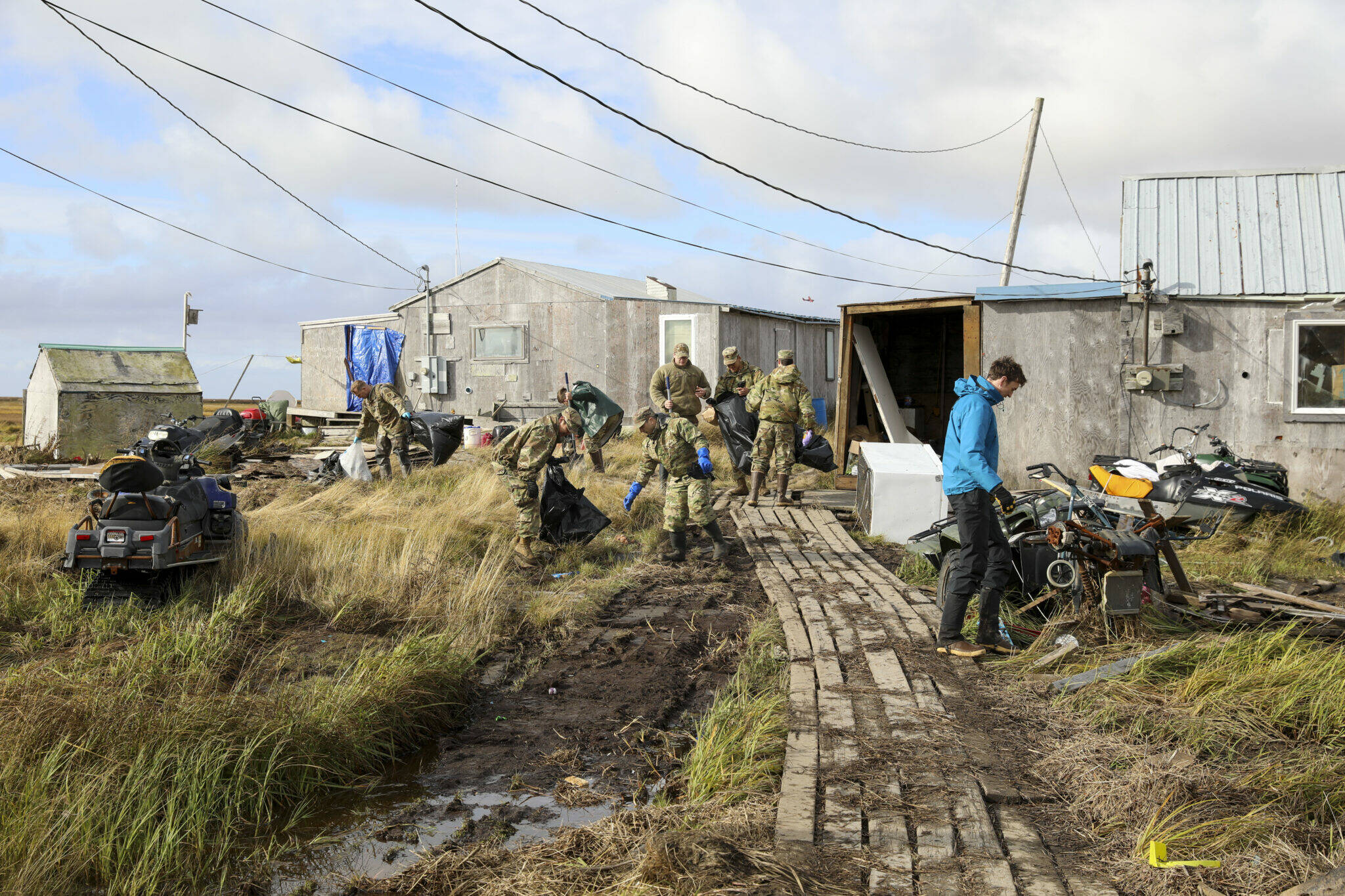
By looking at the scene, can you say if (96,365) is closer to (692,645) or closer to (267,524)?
(267,524)

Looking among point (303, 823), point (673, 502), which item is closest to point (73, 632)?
point (303, 823)

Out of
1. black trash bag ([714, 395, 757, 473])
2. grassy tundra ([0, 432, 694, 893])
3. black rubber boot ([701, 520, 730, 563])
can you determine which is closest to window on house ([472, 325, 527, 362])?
black trash bag ([714, 395, 757, 473])

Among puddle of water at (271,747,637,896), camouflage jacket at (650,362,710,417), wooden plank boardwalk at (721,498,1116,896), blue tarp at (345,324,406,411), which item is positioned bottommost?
puddle of water at (271,747,637,896)

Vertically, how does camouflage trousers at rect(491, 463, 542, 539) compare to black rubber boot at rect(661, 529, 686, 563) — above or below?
above

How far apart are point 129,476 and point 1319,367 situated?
11403mm

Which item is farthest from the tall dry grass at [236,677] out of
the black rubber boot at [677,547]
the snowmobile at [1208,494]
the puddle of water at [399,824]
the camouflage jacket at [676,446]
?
the snowmobile at [1208,494]

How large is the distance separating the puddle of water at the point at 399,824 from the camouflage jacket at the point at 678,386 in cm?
804

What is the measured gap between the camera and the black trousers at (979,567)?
5246 mm

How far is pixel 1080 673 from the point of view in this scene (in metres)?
4.89

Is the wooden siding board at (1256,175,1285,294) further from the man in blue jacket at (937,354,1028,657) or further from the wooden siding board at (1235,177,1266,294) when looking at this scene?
the man in blue jacket at (937,354,1028,657)

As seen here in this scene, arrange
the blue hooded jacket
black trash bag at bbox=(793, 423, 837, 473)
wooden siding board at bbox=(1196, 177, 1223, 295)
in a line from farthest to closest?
black trash bag at bbox=(793, 423, 837, 473), wooden siding board at bbox=(1196, 177, 1223, 295), the blue hooded jacket

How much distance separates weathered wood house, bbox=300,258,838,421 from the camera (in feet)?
61.0

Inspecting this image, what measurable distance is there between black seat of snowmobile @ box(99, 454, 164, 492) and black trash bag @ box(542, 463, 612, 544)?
3.11 m

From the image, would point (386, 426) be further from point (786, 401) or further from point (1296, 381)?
point (1296, 381)
